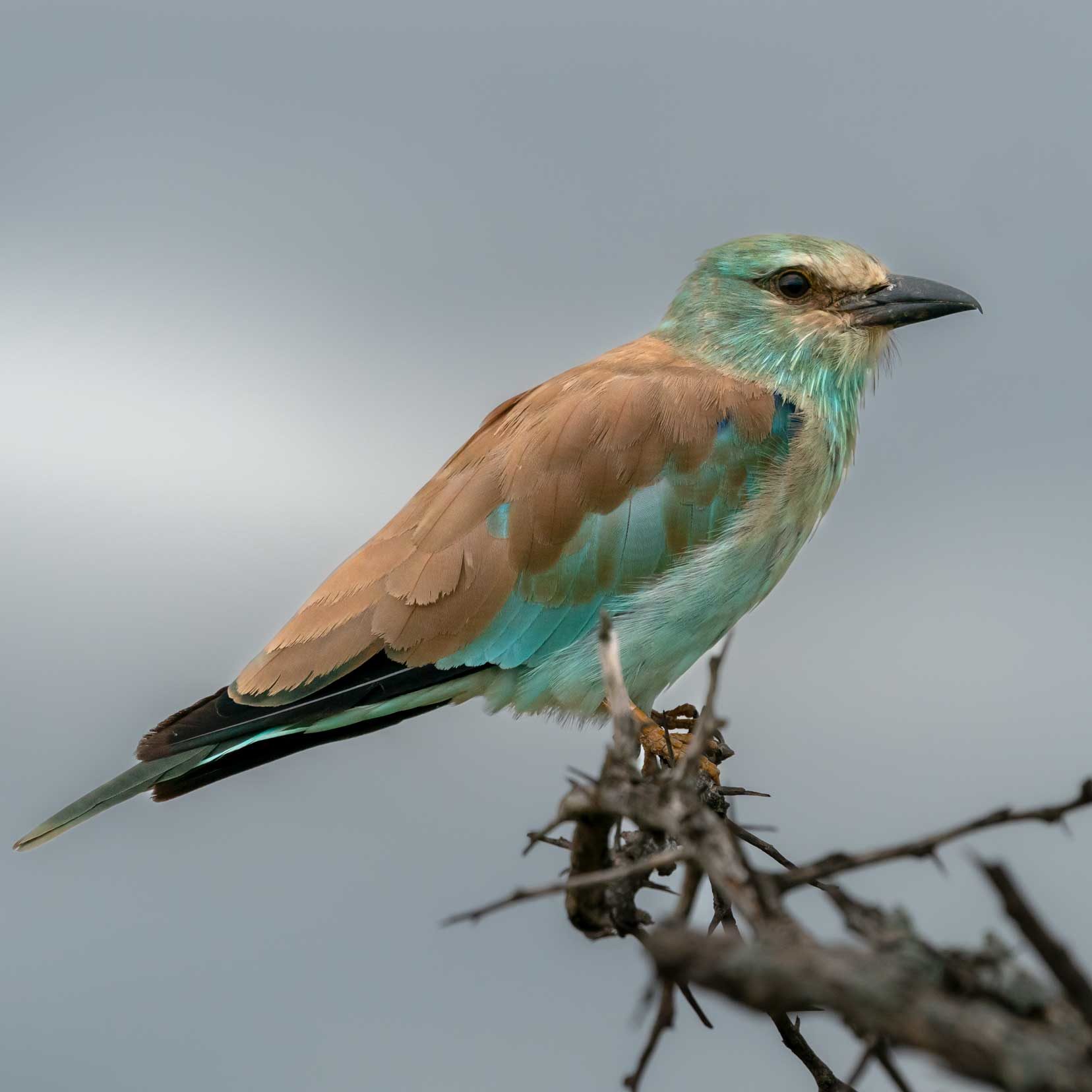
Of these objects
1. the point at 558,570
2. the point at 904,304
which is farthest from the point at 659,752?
the point at 904,304

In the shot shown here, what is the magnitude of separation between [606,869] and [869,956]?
0.91 m

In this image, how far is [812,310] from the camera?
382 cm

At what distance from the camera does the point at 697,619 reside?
348cm

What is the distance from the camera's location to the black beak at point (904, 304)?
12.4ft

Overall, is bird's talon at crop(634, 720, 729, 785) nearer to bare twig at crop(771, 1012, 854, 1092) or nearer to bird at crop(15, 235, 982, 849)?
bird at crop(15, 235, 982, 849)

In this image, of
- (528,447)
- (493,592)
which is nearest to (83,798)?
(493,592)

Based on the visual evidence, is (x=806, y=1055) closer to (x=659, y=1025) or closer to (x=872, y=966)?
(x=659, y=1025)

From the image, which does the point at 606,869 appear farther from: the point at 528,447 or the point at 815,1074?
the point at 528,447

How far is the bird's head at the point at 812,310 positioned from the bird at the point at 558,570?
0.42 ft

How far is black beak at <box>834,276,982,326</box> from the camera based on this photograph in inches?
149

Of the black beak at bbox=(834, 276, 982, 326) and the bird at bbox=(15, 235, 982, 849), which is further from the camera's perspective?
the black beak at bbox=(834, 276, 982, 326)

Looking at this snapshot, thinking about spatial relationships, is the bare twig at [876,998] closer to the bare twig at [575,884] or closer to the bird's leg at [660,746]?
the bare twig at [575,884]

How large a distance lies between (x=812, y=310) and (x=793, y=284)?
0.10 metres

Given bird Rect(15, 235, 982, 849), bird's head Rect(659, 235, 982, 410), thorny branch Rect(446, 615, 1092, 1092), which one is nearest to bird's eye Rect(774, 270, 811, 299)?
bird's head Rect(659, 235, 982, 410)
